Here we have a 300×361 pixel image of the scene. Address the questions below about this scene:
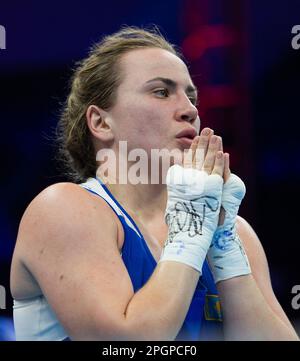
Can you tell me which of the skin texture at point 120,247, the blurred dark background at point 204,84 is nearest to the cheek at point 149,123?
the skin texture at point 120,247

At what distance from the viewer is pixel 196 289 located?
2.04m

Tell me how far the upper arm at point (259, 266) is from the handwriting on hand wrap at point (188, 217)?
0.41 metres

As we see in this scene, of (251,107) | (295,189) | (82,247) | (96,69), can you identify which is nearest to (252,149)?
(251,107)

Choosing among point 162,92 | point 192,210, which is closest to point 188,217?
point 192,210

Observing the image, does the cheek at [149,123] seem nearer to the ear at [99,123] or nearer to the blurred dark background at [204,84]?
the ear at [99,123]

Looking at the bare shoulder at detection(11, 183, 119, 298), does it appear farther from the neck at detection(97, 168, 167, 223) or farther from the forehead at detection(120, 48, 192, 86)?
the forehead at detection(120, 48, 192, 86)

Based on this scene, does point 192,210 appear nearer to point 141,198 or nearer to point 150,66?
point 141,198

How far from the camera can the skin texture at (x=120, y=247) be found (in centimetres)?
169

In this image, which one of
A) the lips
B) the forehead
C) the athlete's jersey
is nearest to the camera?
the athlete's jersey

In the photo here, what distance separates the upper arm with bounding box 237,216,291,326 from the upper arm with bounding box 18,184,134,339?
60 cm

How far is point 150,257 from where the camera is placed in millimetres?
2008

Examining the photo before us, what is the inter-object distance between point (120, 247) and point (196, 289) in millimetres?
313

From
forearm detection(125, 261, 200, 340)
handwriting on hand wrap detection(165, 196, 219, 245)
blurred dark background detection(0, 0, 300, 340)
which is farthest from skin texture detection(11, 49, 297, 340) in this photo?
blurred dark background detection(0, 0, 300, 340)

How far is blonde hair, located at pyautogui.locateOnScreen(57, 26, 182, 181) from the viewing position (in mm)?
2384
